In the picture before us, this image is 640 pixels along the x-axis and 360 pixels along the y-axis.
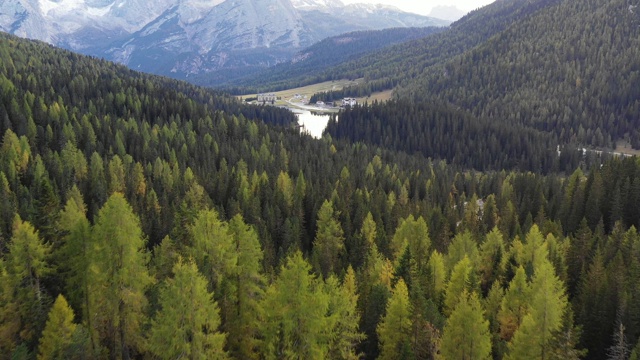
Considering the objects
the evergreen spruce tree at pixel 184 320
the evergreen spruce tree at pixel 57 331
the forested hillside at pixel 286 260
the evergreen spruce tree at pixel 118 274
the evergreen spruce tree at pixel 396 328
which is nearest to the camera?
the evergreen spruce tree at pixel 184 320

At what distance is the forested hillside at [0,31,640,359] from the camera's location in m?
44.0

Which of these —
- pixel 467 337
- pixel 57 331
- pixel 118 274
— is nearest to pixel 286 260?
pixel 118 274

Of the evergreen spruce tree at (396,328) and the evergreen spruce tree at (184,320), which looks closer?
the evergreen spruce tree at (184,320)

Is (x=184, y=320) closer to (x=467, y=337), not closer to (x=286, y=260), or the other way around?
(x=467, y=337)

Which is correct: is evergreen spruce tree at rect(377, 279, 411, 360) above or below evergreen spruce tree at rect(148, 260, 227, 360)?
below

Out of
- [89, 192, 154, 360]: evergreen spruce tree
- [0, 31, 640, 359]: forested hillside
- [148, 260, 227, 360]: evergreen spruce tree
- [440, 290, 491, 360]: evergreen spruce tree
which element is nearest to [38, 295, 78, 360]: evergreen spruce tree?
[0, 31, 640, 359]: forested hillside

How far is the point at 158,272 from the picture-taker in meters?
61.5

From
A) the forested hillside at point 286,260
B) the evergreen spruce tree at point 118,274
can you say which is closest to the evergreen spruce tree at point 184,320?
the forested hillside at point 286,260

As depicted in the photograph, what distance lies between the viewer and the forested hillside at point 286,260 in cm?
4397

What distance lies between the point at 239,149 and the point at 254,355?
4901 inches

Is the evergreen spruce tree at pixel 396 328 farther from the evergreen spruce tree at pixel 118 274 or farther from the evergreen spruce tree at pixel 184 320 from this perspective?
the evergreen spruce tree at pixel 118 274

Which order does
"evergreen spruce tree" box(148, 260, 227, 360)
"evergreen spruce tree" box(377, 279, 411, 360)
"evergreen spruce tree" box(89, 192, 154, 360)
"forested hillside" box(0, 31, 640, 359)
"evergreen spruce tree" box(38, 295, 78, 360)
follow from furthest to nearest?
1. "evergreen spruce tree" box(377, 279, 411, 360)
2. "evergreen spruce tree" box(89, 192, 154, 360)
3. "evergreen spruce tree" box(38, 295, 78, 360)
4. "forested hillside" box(0, 31, 640, 359)
5. "evergreen spruce tree" box(148, 260, 227, 360)

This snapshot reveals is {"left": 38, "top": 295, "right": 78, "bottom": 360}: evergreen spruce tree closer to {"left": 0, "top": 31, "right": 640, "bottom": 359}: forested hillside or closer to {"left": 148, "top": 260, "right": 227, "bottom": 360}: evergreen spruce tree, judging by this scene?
{"left": 0, "top": 31, "right": 640, "bottom": 359}: forested hillside

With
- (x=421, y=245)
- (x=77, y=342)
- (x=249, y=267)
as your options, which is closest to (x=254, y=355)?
(x=249, y=267)
